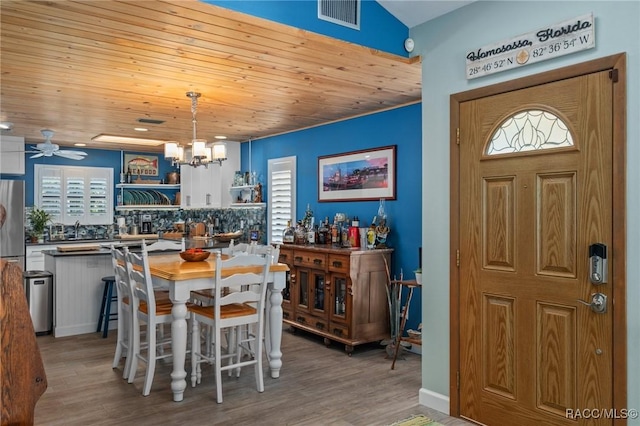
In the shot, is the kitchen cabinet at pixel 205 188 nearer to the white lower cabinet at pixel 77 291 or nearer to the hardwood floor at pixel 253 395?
the white lower cabinet at pixel 77 291

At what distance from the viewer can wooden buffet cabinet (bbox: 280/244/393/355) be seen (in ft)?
15.7

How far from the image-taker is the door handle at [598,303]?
2555 millimetres

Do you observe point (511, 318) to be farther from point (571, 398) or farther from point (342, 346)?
point (342, 346)

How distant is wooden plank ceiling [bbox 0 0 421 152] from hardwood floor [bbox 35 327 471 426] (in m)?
2.42

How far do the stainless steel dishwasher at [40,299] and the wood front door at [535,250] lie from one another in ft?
15.1

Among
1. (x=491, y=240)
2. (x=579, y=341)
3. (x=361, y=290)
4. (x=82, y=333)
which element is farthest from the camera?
(x=82, y=333)

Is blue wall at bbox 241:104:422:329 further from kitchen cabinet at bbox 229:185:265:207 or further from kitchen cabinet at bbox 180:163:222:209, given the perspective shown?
kitchen cabinet at bbox 180:163:222:209

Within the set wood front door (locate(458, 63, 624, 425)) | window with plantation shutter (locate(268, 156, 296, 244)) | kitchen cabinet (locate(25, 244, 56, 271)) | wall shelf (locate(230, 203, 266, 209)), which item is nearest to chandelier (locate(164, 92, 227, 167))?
window with plantation shutter (locate(268, 156, 296, 244))

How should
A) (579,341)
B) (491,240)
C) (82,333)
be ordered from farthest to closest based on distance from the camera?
(82,333)
(491,240)
(579,341)

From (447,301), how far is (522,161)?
106 centimetres

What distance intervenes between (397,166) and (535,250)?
93.3 inches

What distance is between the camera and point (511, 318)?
3.00 meters

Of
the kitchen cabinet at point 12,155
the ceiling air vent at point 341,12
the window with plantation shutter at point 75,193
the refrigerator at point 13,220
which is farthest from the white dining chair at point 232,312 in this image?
the window with plantation shutter at point 75,193

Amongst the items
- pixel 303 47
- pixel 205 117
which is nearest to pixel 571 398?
pixel 303 47
